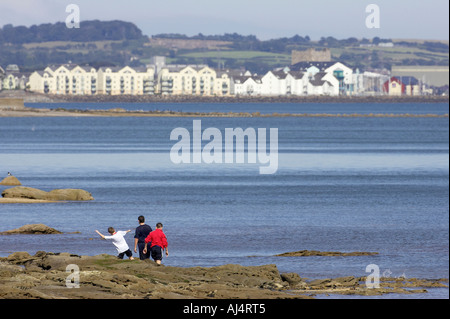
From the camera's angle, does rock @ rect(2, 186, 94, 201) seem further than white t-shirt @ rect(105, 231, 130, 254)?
Yes

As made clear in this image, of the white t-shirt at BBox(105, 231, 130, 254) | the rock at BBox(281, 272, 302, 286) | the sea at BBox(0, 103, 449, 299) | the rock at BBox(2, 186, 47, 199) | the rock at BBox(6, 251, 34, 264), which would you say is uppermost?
the white t-shirt at BBox(105, 231, 130, 254)

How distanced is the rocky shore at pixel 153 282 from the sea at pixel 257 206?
1.73m

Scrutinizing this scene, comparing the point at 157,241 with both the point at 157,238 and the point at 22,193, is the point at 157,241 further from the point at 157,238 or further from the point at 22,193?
the point at 22,193

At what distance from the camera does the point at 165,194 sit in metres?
56.7

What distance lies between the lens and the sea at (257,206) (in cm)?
3275

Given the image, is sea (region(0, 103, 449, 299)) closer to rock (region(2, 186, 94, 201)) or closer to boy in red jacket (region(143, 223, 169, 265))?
rock (region(2, 186, 94, 201))

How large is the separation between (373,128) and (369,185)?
103548 millimetres

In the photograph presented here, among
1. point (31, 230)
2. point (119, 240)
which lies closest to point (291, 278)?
point (119, 240)

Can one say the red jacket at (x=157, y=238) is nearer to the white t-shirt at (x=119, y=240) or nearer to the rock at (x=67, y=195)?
the white t-shirt at (x=119, y=240)

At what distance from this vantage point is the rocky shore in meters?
22.2

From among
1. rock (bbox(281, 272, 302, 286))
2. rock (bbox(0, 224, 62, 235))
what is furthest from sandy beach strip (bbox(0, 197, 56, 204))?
rock (bbox(281, 272, 302, 286))

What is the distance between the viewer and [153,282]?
23.8 m

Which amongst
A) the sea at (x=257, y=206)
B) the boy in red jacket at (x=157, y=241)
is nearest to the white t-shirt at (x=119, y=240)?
the boy in red jacket at (x=157, y=241)

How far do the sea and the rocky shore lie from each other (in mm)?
1732
